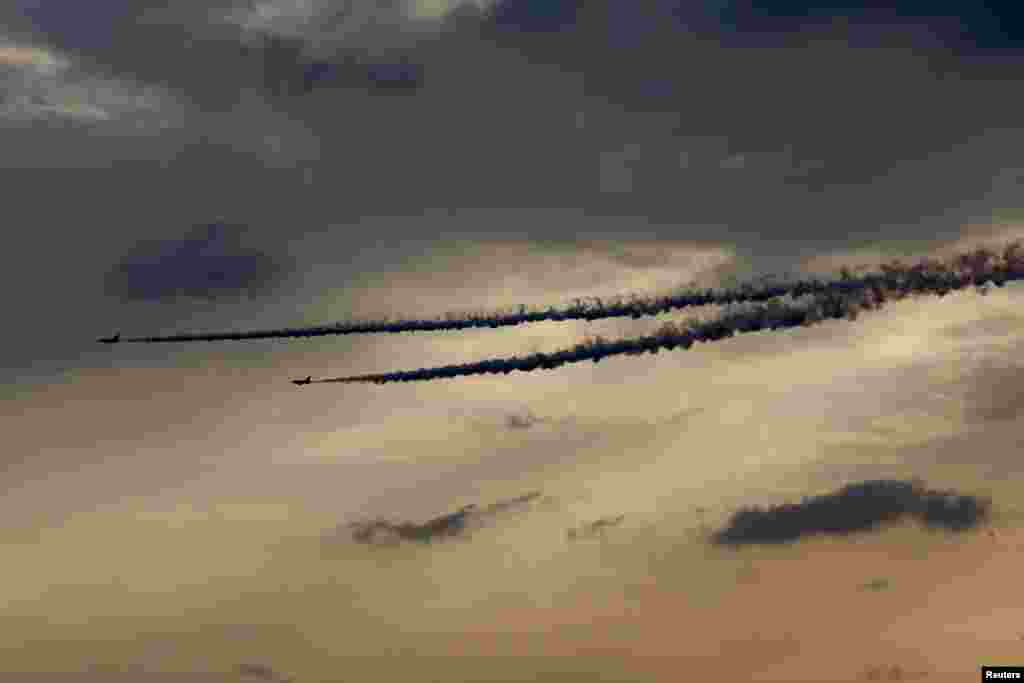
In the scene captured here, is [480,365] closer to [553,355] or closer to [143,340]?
[553,355]

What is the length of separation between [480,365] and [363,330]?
479 inches

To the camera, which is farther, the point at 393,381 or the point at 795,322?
Answer: the point at 393,381

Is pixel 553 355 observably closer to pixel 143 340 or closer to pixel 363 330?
pixel 363 330

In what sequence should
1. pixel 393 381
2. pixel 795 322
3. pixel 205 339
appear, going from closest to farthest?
pixel 795 322 → pixel 205 339 → pixel 393 381

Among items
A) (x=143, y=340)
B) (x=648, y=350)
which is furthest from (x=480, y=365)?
(x=143, y=340)

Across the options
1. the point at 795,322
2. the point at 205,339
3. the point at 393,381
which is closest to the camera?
the point at 795,322

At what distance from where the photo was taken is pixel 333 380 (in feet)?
504

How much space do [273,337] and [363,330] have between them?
9271 millimetres

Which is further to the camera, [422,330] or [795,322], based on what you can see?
[422,330]

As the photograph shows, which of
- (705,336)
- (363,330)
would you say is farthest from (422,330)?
(705,336)

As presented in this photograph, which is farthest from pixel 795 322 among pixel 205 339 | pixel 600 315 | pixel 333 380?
pixel 205 339

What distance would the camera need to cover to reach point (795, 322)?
142250 millimetres

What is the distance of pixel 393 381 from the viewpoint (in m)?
163

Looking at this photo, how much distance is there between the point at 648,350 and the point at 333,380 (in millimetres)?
30062
